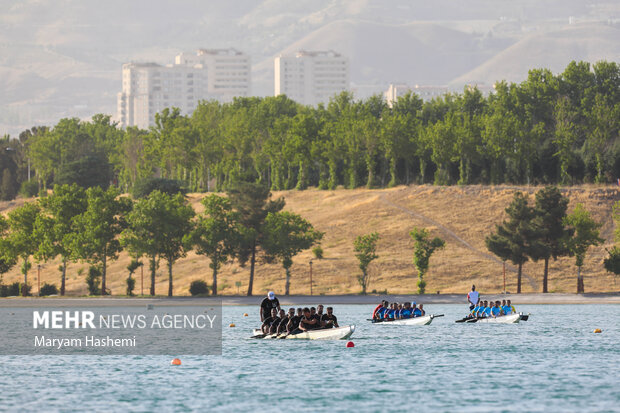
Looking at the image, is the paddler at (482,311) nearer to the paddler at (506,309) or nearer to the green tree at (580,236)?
the paddler at (506,309)

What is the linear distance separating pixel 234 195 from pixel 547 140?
224 feet

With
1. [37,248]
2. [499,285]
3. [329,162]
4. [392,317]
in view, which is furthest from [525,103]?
[392,317]

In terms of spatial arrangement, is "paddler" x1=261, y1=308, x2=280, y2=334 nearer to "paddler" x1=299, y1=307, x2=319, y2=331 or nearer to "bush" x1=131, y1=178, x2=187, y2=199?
"paddler" x1=299, y1=307, x2=319, y2=331

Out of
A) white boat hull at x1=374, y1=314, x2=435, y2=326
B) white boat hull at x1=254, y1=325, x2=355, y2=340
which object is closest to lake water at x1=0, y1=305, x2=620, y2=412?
white boat hull at x1=254, y1=325, x2=355, y2=340

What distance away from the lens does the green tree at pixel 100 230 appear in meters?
127

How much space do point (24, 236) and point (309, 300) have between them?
4200cm

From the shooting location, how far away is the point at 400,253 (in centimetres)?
15112

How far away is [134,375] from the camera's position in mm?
56625

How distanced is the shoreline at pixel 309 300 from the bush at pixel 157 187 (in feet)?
210

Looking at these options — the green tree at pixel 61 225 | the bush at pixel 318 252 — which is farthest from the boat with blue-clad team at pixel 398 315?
the bush at pixel 318 252

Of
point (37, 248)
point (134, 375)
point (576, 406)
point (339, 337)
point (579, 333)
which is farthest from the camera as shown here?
point (37, 248)

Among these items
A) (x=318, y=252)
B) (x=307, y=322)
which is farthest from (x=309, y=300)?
(x=307, y=322)

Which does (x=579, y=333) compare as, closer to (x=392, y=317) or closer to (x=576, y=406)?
(x=392, y=317)

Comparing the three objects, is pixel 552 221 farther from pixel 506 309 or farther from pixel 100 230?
pixel 100 230
